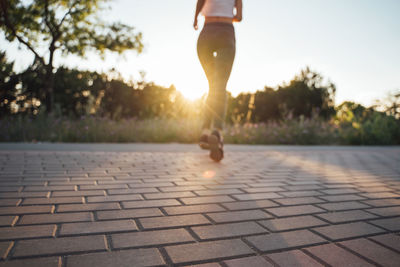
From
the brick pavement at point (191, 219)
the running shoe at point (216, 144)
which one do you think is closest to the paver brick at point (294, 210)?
the brick pavement at point (191, 219)

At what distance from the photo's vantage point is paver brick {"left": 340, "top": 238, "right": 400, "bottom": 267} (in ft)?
3.69

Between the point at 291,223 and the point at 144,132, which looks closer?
the point at 291,223

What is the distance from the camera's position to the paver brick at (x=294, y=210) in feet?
5.59

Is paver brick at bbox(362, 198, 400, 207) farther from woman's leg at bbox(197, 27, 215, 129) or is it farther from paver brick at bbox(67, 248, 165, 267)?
woman's leg at bbox(197, 27, 215, 129)

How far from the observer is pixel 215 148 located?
361 centimetres

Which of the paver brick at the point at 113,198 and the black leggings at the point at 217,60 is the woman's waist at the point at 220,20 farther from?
the paver brick at the point at 113,198

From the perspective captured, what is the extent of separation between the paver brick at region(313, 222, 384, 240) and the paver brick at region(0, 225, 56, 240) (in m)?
1.28

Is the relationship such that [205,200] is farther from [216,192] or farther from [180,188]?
[180,188]

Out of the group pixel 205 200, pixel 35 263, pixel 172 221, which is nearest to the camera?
pixel 35 263

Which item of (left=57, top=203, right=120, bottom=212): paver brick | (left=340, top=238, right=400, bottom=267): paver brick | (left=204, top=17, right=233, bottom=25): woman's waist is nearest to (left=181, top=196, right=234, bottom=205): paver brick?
(left=57, top=203, right=120, bottom=212): paver brick

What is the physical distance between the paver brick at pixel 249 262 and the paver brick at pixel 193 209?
0.59m

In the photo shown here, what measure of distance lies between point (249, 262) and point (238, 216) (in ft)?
1.74

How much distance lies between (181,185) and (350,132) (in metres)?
9.03

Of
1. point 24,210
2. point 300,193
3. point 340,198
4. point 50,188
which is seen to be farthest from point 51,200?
point 340,198
